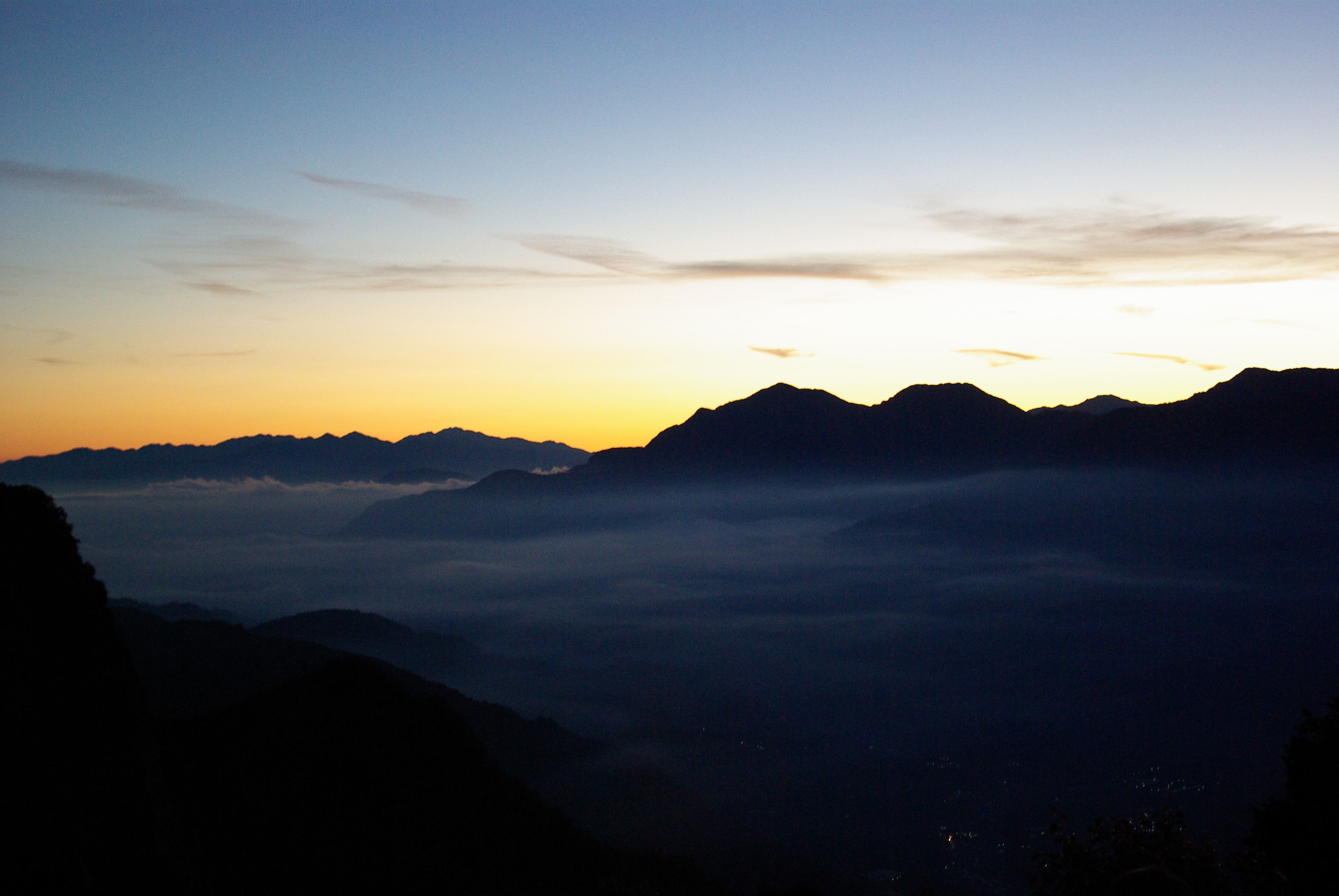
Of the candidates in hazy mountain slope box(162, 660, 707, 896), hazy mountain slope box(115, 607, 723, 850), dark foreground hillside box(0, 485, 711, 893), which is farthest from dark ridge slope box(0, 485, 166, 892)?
hazy mountain slope box(115, 607, 723, 850)

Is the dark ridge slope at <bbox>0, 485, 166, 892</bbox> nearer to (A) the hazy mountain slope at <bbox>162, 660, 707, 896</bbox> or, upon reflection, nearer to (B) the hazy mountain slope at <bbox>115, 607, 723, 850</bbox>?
(A) the hazy mountain slope at <bbox>162, 660, 707, 896</bbox>

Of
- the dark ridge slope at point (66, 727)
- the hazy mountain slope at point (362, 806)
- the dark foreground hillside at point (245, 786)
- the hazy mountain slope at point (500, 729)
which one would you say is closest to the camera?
the dark ridge slope at point (66, 727)

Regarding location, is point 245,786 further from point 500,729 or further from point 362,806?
point 500,729

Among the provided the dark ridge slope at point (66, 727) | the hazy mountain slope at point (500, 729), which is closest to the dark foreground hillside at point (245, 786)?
the dark ridge slope at point (66, 727)

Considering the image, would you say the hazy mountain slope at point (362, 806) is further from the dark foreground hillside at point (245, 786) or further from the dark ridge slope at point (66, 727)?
the dark ridge slope at point (66, 727)

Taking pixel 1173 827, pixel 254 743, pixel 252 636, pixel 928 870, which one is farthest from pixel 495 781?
pixel 928 870

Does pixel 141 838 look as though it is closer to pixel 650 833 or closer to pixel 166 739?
pixel 166 739

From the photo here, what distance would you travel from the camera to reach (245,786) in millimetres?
42062

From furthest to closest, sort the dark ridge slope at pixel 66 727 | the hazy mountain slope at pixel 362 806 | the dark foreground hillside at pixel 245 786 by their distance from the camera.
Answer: the hazy mountain slope at pixel 362 806
the dark foreground hillside at pixel 245 786
the dark ridge slope at pixel 66 727

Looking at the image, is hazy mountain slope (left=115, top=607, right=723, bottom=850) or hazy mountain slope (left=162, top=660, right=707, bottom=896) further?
hazy mountain slope (left=115, top=607, right=723, bottom=850)

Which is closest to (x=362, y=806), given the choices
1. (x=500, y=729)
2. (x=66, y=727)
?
(x=66, y=727)

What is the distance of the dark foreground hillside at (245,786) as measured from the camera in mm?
22344

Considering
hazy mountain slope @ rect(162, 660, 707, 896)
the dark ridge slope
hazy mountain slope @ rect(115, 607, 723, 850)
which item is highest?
the dark ridge slope

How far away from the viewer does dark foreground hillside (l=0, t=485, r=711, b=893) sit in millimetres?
22344
